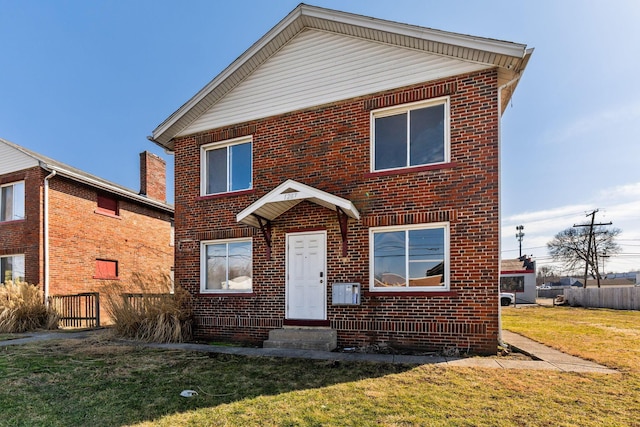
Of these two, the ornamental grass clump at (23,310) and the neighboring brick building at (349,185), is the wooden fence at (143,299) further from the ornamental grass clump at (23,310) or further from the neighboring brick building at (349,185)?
the ornamental grass clump at (23,310)

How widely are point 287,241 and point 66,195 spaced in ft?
36.9

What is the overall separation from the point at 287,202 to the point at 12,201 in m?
13.6

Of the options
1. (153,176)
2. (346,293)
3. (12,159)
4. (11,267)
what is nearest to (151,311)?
(346,293)

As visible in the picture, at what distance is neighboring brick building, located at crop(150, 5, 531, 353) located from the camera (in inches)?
293

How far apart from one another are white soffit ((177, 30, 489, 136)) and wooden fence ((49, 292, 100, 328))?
818 cm

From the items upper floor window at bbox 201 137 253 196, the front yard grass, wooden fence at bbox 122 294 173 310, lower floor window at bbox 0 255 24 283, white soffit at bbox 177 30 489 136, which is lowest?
the front yard grass

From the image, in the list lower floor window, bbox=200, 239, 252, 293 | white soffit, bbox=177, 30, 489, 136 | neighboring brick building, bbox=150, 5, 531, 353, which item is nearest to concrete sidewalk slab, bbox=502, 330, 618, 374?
neighboring brick building, bbox=150, 5, 531, 353

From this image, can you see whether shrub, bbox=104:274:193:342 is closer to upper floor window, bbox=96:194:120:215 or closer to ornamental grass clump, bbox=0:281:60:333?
ornamental grass clump, bbox=0:281:60:333

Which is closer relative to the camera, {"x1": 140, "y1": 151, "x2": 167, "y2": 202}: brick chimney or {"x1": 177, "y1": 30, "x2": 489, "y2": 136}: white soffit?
{"x1": 177, "y1": 30, "x2": 489, "y2": 136}: white soffit

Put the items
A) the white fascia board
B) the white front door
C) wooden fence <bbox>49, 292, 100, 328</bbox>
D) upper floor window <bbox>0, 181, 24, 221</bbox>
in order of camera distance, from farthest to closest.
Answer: upper floor window <bbox>0, 181, 24, 221</bbox>
wooden fence <bbox>49, 292, 100, 328</bbox>
the white front door
the white fascia board

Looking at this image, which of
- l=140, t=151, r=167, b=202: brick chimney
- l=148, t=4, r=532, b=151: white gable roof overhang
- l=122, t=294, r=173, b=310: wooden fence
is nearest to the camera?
l=148, t=4, r=532, b=151: white gable roof overhang

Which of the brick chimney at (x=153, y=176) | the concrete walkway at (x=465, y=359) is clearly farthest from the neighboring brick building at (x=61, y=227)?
the concrete walkway at (x=465, y=359)

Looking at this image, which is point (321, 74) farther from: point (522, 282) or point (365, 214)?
point (522, 282)

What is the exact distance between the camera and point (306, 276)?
8.76 metres
